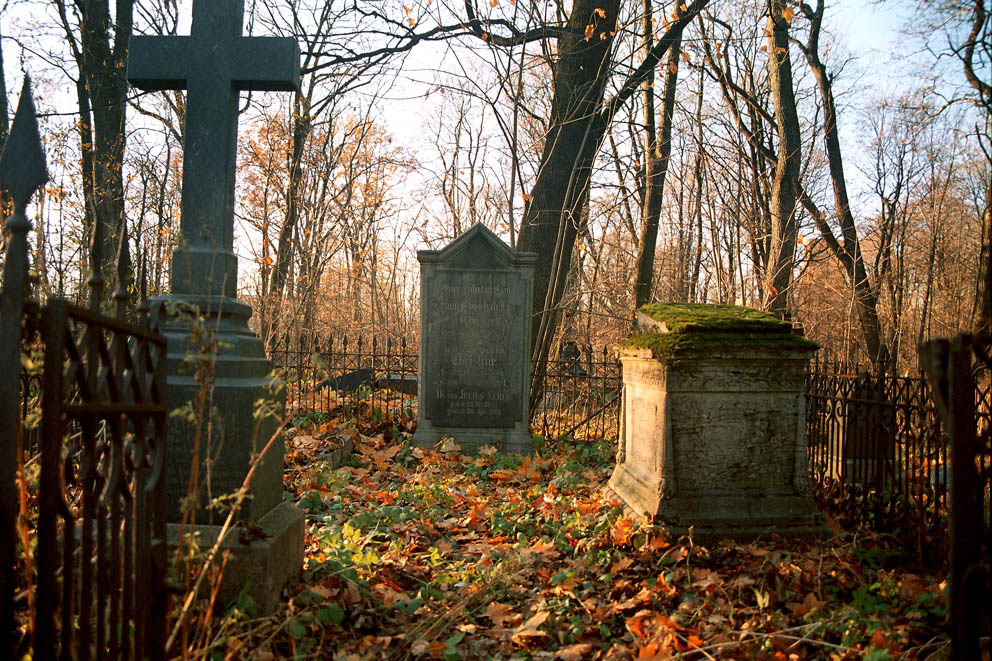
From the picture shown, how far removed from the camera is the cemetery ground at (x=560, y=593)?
312 centimetres

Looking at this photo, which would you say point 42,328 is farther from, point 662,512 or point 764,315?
point 764,315

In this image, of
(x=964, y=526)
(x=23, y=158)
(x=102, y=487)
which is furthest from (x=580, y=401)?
(x=23, y=158)

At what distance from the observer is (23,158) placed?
6.06 feet

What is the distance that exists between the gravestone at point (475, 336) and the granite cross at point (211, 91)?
4233 millimetres

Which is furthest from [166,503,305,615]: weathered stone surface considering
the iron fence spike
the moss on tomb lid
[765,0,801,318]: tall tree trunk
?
[765,0,801,318]: tall tree trunk

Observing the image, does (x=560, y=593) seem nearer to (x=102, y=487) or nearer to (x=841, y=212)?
(x=102, y=487)

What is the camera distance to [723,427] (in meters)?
4.70

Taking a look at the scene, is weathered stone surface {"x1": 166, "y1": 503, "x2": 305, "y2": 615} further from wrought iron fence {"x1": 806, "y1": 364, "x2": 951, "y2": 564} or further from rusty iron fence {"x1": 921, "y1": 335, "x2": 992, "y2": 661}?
wrought iron fence {"x1": 806, "y1": 364, "x2": 951, "y2": 564}

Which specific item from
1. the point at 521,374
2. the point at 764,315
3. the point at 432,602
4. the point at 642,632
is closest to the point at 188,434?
the point at 432,602

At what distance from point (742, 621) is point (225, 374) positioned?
9.75ft

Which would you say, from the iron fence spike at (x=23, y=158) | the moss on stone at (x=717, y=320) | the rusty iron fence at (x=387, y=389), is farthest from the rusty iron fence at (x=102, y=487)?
the rusty iron fence at (x=387, y=389)

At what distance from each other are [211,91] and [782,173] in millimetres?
10324

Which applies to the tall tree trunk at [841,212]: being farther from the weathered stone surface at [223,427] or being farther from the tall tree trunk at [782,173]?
the weathered stone surface at [223,427]

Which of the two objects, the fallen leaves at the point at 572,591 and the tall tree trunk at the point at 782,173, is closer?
the fallen leaves at the point at 572,591
